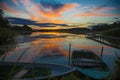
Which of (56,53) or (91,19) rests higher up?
(91,19)

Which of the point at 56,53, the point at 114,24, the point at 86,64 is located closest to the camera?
the point at 114,24

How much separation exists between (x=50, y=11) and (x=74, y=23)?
0.37 meters

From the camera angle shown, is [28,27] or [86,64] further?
[86,64]

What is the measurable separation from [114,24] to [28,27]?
1.19 meters

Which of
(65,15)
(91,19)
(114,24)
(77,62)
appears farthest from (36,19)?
(77,62)

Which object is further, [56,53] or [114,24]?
[56,53]

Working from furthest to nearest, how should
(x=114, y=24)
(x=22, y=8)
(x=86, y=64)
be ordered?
(x=86, y=64), (x=114, y=24), (x=22, y=8)

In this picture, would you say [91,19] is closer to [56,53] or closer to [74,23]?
[74,23]

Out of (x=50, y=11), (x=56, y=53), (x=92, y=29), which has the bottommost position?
(x=56, y=53)

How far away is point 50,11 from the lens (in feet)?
10.8

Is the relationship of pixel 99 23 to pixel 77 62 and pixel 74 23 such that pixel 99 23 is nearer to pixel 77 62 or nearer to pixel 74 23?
pixel 74 23

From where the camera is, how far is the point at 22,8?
10.3 ft

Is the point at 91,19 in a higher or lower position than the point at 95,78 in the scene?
higher

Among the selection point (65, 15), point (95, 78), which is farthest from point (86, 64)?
point (65, 15)
